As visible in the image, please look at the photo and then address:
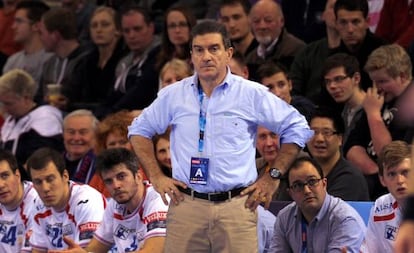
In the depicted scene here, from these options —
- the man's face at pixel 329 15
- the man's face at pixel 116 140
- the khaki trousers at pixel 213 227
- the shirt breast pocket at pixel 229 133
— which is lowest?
the khaki trousers at pixel 213 227

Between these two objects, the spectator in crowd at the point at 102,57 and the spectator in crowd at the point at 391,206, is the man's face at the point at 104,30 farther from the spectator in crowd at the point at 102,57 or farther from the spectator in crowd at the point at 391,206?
the spectator in crowd at the point at 391,206

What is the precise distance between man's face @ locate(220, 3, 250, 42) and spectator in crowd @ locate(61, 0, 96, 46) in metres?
2.43

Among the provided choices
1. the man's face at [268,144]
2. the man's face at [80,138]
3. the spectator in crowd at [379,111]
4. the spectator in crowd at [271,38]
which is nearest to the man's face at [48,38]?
the man's face at [80,138]

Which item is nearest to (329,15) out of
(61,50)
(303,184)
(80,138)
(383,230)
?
(80,138)

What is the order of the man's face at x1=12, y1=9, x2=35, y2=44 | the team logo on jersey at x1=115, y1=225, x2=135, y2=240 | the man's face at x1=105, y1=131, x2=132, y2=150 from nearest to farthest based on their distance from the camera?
the team logo on jersey at x1=115, y1=225, x2=135, y2=240 → the man's face at x1=105, y1=131, x2=132, y2=150 → the man's face at x1=12, y1=9, x2=35, y2=44

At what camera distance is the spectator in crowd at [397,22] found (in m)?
10.4

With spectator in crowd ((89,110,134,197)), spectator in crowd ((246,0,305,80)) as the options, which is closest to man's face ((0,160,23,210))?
spectator in crowd ((89,110,134,197))

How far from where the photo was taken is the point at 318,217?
780cm

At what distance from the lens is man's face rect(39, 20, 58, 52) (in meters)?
12.5

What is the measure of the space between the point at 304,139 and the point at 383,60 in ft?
7.86

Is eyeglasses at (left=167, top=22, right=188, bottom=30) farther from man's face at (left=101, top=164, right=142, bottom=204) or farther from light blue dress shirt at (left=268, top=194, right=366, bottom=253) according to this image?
light blue dress shirt at (left=268, top=194, right=366, bottom=253)

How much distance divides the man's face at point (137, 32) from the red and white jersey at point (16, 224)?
95.7 inches

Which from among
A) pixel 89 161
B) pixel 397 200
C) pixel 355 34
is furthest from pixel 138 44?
pixel 397 200

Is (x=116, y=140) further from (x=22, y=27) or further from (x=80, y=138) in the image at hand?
(x=22, y=27)
